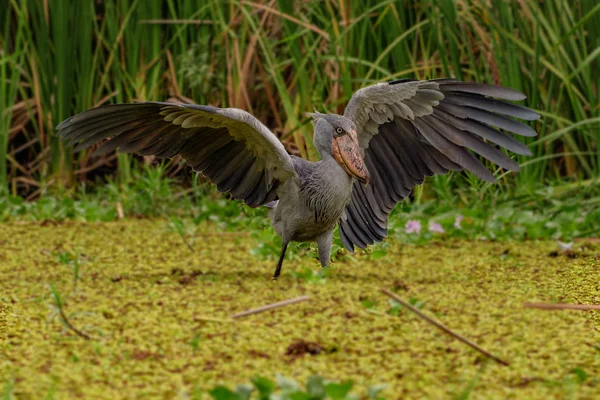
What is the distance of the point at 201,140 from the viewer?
272 centimetres

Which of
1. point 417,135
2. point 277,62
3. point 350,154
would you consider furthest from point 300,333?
point 277,62

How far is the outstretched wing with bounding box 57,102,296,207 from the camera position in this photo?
2.60 metres

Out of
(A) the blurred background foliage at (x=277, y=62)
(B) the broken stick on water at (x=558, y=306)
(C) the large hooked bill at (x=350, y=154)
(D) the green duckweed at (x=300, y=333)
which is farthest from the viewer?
(A) the blurred background foliage at (x=277, y=62)

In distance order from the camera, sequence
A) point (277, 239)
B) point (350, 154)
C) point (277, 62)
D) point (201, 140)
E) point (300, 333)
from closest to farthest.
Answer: point (300, 333)
point (350, 154)
point (201, 140)
point (277, 239)
point (277, 62)

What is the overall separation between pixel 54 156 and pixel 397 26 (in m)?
1.90

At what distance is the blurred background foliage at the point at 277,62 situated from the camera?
418 cm

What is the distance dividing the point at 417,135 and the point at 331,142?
342 millimetres

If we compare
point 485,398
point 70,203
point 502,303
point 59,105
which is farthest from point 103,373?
point 59,105

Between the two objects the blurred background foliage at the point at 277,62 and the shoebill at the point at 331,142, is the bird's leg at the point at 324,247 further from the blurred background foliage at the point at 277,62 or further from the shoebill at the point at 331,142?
the blurred background foliage at the point at 277,62

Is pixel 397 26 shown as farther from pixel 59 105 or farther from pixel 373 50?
pixel 59 105

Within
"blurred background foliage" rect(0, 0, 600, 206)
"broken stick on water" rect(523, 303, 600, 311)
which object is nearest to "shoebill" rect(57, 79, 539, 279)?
"broken stick on water" rect(523, 303, 600, 311)

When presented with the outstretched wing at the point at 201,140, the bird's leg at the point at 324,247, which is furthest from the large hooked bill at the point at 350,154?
the bird's leg at the point at 324,247

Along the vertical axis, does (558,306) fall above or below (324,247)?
above

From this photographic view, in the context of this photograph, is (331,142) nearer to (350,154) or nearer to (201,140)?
(350,154)
